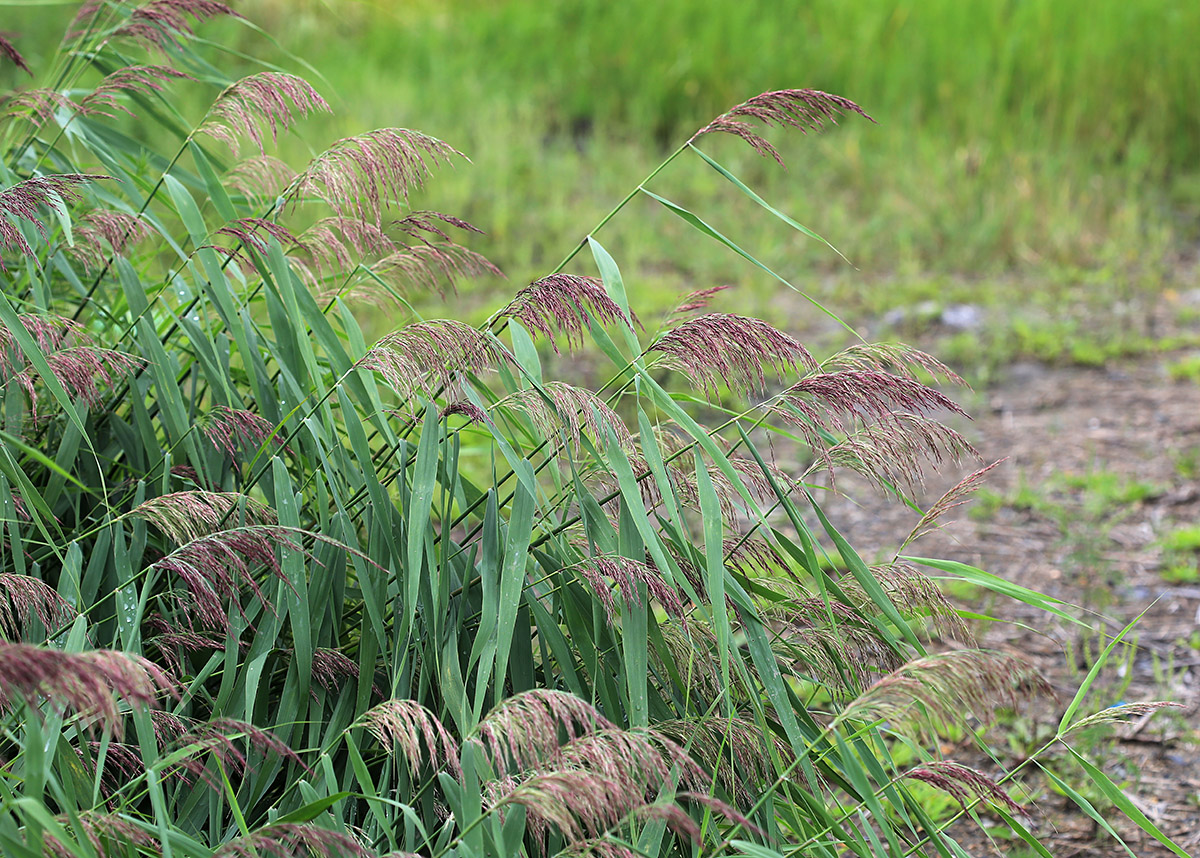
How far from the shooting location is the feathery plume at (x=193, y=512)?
57.4 inches

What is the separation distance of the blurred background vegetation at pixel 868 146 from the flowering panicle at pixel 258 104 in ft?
9.77

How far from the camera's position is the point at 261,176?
218cm

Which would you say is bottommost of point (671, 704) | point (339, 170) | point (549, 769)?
point (671, 704)

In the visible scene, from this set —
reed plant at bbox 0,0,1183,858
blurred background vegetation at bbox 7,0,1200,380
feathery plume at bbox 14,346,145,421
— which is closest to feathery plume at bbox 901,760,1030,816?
reed plant at bbox 0,0,1183,858

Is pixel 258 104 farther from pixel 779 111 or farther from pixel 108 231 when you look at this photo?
pixel 779 111

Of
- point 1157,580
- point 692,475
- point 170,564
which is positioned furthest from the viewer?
point 1157,580

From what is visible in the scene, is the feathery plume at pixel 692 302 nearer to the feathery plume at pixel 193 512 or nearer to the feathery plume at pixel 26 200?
the feathery plume at pixel 193 512

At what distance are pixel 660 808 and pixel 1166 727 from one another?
1854 mm

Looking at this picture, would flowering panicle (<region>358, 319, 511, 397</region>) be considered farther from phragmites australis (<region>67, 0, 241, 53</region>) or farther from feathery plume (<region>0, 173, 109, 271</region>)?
phragmites australis (<region>67, 0, 241, 53</region>)

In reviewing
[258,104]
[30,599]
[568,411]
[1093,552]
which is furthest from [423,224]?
[1093,552]

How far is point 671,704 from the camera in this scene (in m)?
1.71

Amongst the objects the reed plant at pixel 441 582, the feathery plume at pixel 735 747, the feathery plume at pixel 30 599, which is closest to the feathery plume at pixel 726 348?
the reed plant at pixel 441 582

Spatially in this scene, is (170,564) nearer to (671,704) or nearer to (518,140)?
(671,704)

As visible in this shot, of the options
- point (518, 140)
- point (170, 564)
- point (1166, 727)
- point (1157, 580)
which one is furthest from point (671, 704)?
point (518, 140)
